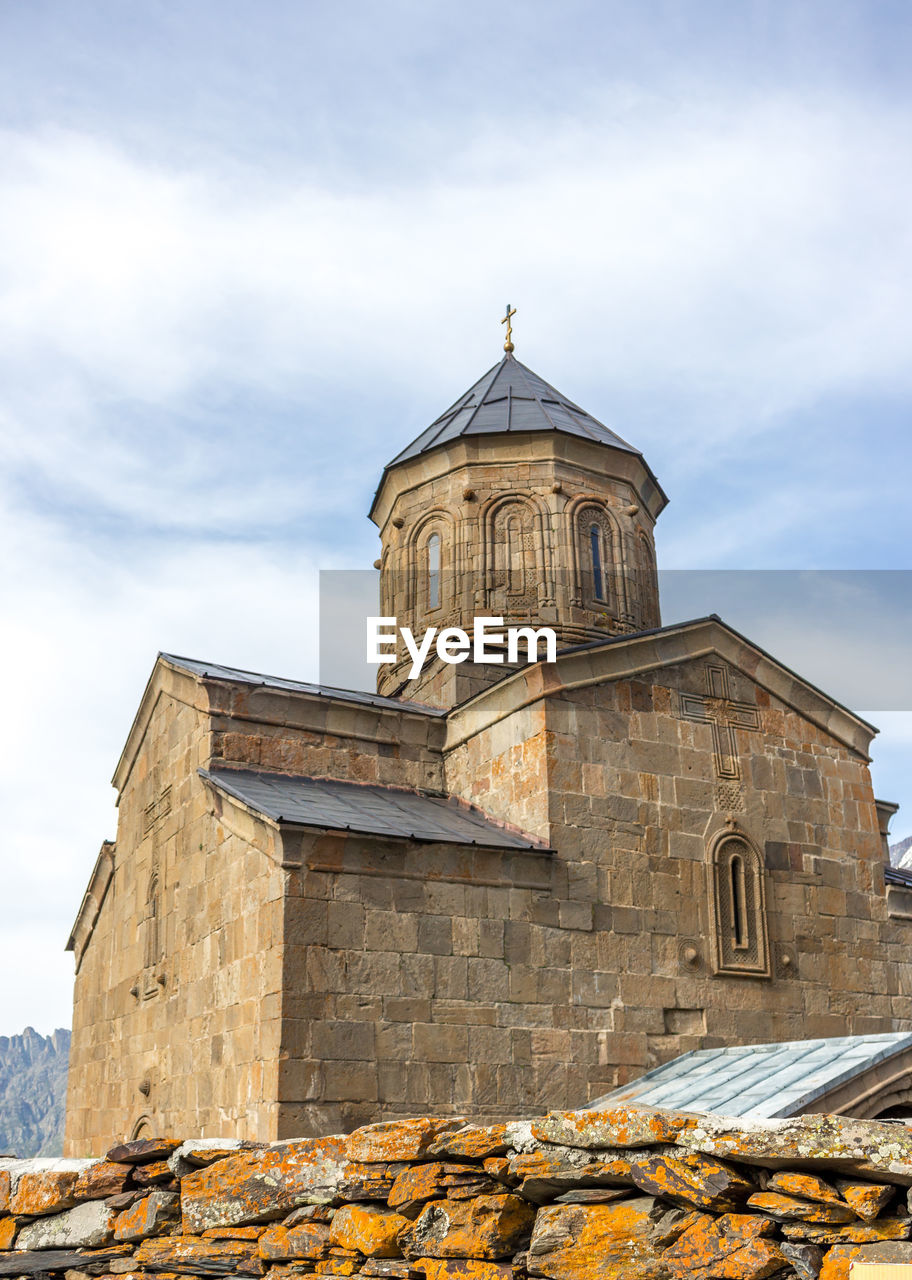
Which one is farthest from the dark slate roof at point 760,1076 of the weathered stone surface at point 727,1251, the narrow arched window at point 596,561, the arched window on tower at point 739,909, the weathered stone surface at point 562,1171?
the narrow arched window at point 596,561

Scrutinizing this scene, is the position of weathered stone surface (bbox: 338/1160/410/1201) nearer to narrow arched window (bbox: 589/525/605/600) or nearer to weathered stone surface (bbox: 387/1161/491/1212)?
weathered stone surface (bbox: 387/1161/491/1212)

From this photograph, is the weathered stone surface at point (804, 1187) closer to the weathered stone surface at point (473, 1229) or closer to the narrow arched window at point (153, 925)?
the weathered stone surface at point (473, 1229)

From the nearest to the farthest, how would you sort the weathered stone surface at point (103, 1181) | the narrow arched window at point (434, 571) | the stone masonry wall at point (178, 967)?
the weathered stone surface at point (103, 1181), the stone masonry wall at point (178, 967), the narrow arched window at point (434, 571)

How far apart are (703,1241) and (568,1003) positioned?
6781 mm

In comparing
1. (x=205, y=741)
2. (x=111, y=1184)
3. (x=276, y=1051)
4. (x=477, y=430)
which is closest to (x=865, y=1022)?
(x=276, y=1051)

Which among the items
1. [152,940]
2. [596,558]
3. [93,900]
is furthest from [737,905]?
[93,900]

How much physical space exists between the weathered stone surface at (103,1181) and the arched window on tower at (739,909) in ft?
22.7

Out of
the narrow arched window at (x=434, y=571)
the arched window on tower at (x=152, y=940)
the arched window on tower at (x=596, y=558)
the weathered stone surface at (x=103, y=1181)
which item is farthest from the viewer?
the narrow arched window at (x=434, y=571)

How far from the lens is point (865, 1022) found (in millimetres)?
11102

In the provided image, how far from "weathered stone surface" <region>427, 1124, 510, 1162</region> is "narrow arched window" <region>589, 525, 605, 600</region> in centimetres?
1085

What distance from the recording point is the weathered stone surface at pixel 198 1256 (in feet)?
12.5

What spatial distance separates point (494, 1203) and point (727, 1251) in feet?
2.36

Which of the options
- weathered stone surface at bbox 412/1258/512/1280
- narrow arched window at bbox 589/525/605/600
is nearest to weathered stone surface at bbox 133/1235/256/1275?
weathered stone surface at bbox 412/1258/512/1280

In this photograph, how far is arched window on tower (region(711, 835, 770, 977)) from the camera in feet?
34.4
